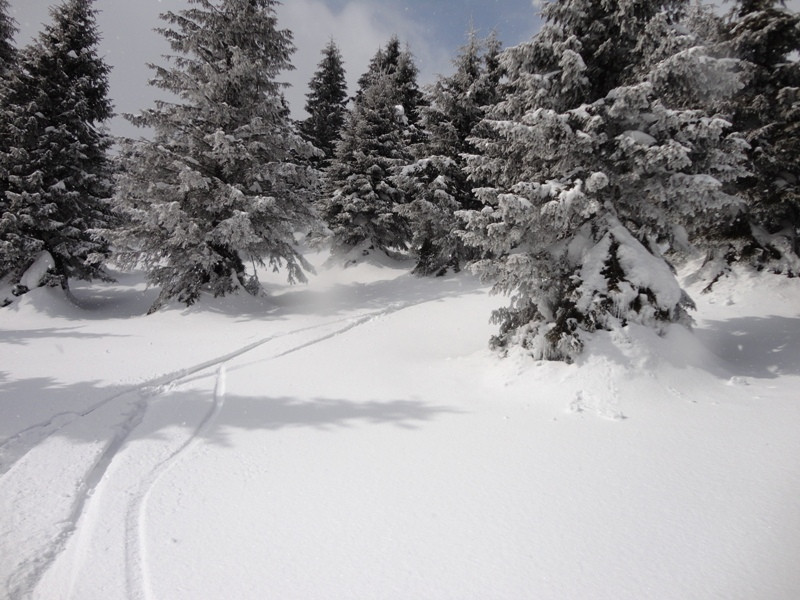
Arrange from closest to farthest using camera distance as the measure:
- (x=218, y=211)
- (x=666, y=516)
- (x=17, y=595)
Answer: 1. (x=17, y=595)
2. (x=666, y=516)
3. (x=218, y=211)

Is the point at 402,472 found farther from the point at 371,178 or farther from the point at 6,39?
the point at 6,39

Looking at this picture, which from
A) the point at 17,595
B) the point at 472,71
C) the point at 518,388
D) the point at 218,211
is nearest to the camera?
the point at 17,595

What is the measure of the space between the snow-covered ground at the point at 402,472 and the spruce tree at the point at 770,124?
14.1 ft

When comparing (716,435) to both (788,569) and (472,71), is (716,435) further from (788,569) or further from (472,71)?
(472,71)

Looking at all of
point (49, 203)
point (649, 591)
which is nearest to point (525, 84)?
point (649, 591)

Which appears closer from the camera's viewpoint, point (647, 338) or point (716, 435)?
point (716, 435)

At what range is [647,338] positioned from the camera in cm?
703

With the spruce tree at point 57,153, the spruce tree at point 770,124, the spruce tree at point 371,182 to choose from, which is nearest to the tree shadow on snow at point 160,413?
the spruce tree at point 57,153

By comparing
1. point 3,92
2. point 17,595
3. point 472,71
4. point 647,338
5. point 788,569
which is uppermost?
point 472,71

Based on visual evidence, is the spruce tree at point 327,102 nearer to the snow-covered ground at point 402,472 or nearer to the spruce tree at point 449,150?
the spruce tree at point 449,150

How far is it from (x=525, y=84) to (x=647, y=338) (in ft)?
17.5

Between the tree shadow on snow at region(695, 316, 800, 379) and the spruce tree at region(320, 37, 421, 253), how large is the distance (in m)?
13.6

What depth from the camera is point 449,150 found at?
1736 cm

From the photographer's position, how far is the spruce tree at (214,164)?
13.0 metres
